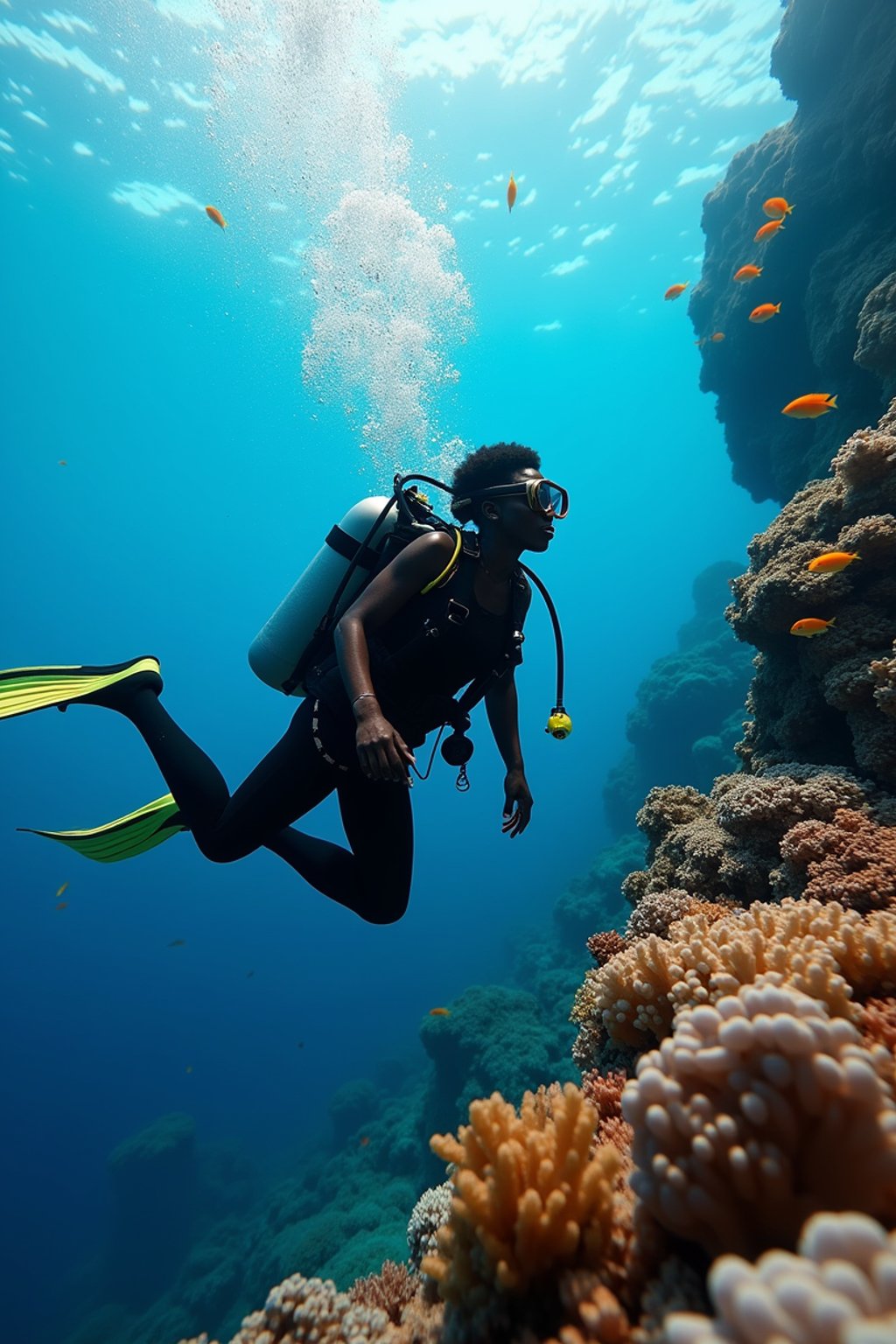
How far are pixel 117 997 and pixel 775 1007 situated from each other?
2938 inches

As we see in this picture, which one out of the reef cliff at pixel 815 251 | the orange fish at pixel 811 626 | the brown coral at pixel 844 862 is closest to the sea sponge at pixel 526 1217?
the brown coral at pixel 844 862

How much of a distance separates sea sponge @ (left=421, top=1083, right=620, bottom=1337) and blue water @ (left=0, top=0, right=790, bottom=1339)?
21564mm

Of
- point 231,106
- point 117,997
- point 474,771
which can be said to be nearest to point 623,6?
point 231,106

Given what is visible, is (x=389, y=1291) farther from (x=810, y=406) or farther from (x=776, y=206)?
(x=776, y=206)

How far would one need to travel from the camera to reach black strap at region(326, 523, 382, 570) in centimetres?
430

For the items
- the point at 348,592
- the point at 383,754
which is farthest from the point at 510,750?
the point at 383,754

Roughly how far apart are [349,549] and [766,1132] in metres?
4.03

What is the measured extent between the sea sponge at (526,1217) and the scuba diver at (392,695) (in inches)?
85.8

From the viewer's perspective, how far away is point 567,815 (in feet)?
258

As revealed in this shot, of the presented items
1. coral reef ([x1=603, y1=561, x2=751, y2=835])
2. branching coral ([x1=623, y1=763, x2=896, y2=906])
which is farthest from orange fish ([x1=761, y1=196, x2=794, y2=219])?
coral reef ([x1=603, y1=561, x2=751, y2=835])

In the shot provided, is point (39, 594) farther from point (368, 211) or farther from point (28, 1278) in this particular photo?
point (368, 211)

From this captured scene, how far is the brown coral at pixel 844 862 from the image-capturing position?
120 inches

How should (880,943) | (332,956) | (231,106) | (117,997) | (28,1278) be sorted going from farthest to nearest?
(332,956), (117,997), (28,1278), (231,106), (880,943)

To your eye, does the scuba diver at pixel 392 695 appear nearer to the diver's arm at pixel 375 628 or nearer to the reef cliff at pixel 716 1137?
the diver's arm at pixel 375 628
